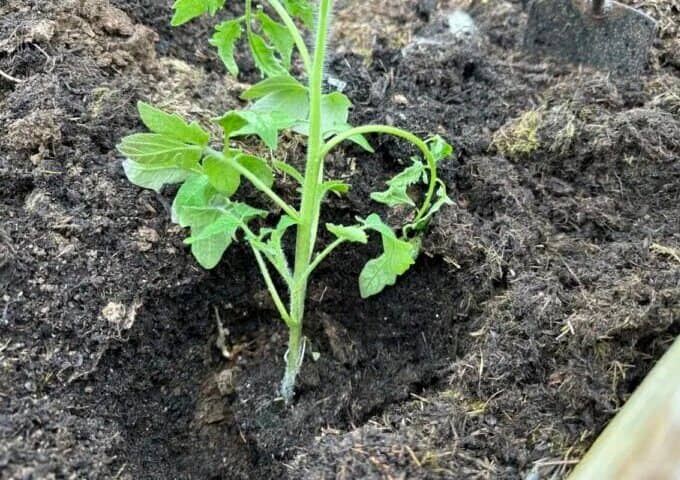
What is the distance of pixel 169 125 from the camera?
115 cm

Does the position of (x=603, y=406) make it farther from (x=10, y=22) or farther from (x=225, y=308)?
(x=10, y=22)

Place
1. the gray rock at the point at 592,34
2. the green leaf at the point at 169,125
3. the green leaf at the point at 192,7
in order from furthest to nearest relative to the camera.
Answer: the gray rock at the point at 592,34 < the green leaf at the point at 192,7 < the green leaf at the point at 169,125

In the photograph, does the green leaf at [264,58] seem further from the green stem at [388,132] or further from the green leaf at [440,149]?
the green leaf at [440,149]

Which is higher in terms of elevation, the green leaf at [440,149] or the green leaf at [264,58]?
the green leaf at [264,58]

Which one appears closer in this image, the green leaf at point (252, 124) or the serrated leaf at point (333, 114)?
the green leaf at point (252, 124)

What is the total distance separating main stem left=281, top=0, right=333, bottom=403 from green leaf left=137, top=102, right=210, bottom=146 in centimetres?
18

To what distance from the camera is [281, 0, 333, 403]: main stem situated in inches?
46.1

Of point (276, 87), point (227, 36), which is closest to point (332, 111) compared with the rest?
point (276, 87)

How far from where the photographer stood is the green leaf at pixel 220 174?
3.96 feet

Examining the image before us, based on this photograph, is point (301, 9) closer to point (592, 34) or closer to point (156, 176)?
point (156, 176)

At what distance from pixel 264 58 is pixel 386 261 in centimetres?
43

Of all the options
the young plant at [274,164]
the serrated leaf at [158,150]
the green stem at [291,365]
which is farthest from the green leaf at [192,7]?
the green stem at [291,365]

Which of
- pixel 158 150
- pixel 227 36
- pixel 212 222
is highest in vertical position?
pixel 227 36

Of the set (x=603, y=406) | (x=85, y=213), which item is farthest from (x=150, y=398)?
(x=603, y=406)
